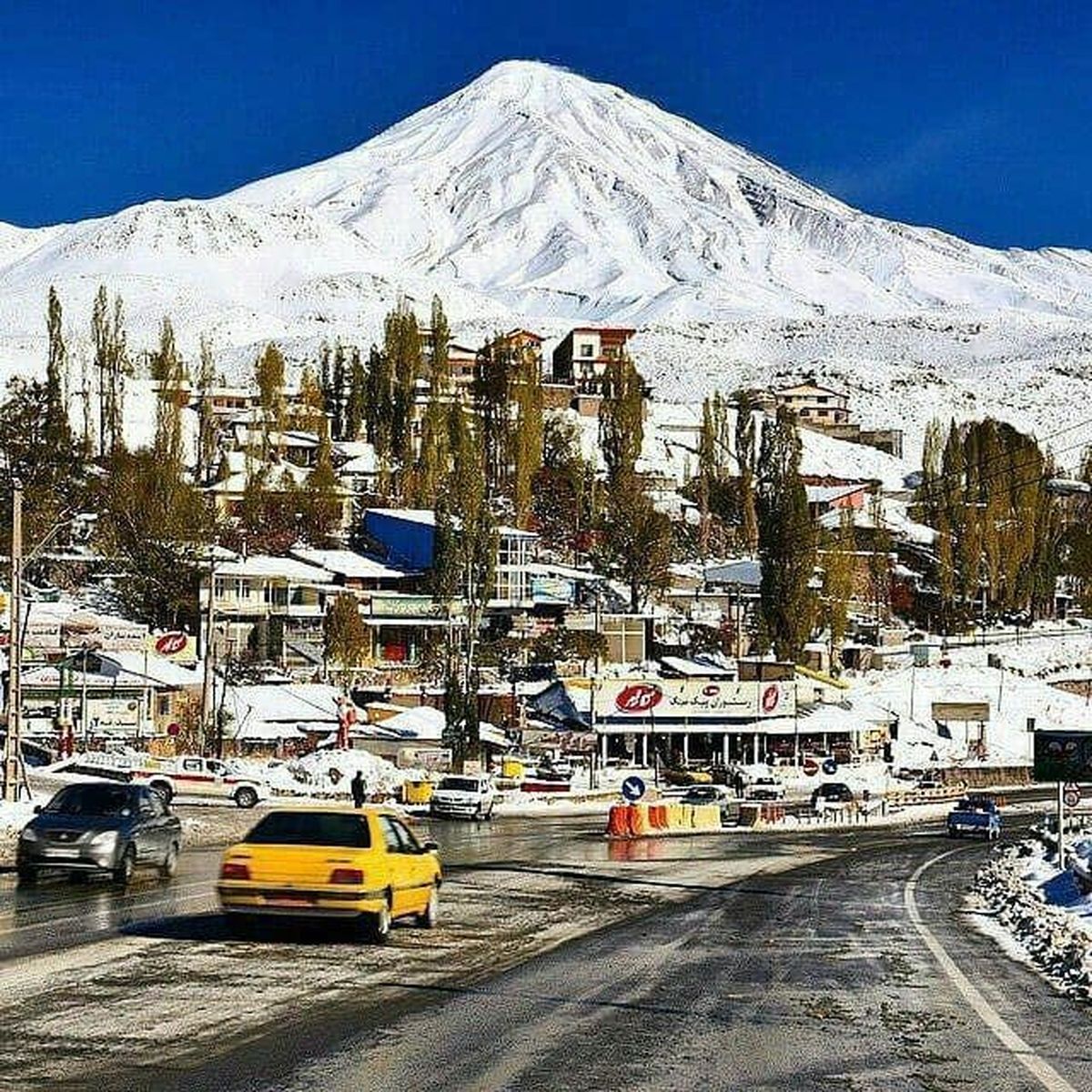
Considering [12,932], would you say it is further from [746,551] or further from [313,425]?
[313,425]

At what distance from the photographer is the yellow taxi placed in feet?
59.2

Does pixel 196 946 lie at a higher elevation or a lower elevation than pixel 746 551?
lower

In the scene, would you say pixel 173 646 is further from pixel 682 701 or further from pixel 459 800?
pixel 459 800

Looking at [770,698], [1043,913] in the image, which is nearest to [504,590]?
[770,698]

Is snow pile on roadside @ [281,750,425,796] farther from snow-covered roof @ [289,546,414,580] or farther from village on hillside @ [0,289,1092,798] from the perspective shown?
snow-covered roof @ [289,546,414,580]

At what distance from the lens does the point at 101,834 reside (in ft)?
83.1

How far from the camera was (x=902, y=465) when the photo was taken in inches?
6988

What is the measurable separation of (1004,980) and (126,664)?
63.0 meters

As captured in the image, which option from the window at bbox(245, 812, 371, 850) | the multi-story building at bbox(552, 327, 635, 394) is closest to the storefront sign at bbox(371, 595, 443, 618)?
the multi-story building at bbox(552, 327, 635, 394)

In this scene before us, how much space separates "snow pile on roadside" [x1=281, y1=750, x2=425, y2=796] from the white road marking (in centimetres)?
4058

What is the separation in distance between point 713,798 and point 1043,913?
40297 mm

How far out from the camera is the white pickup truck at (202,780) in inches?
2169

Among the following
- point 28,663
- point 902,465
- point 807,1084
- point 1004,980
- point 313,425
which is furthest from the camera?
point 902,465

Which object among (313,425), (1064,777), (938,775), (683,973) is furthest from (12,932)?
(313,425)
